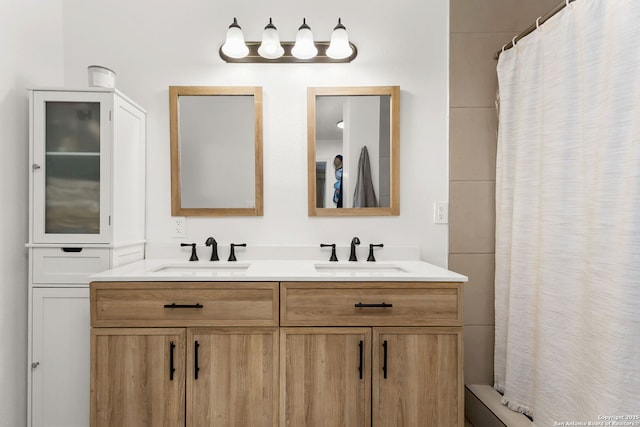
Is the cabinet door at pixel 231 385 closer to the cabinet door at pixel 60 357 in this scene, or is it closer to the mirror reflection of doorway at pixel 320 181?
the cabinet door at pixel 60 357

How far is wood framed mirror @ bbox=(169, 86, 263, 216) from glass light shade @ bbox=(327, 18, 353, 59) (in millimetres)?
491

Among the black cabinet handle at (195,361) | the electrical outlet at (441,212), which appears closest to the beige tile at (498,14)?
the electrical outlet at (441,212)

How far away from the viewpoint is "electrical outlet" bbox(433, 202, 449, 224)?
195 cm

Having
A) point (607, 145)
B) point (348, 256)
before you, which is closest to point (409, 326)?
point (348, 256)

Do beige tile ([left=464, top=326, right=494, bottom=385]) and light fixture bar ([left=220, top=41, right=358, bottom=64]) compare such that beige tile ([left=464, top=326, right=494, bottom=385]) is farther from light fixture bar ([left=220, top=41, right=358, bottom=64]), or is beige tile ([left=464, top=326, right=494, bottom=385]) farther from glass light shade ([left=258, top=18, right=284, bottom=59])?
glass light shade ([left=258, top=18, right=284, bottom=59])

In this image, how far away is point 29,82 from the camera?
165cm

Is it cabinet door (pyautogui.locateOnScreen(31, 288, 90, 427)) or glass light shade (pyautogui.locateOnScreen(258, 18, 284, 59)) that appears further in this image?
glass light shade (pyautogui.locateOnScreen(258, 18, 284, 59))

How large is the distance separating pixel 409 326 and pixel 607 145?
939mm

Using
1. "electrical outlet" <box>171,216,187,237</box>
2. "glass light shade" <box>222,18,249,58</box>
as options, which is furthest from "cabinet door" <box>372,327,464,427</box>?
"glass light shade" <box>222,18,249,58</box>

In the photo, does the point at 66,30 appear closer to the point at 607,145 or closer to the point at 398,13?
the point at 398,13

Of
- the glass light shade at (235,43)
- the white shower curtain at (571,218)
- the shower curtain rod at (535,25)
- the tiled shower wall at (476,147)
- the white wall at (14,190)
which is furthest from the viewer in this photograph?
the tiled shower wall at (476,147)

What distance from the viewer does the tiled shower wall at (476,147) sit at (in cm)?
191

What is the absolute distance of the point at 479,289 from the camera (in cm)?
192

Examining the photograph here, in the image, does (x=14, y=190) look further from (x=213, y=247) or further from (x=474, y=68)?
(x=474, y=68)
